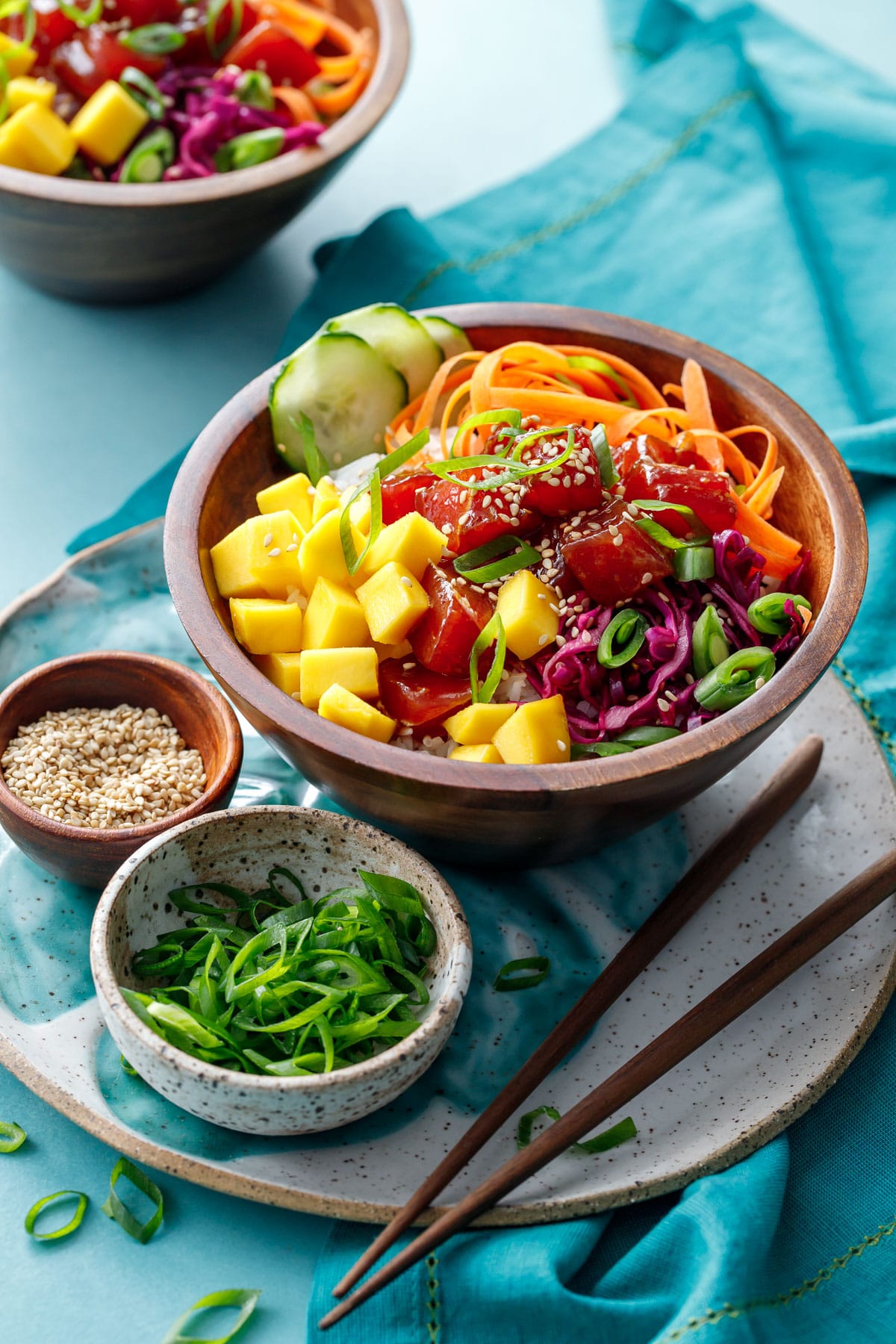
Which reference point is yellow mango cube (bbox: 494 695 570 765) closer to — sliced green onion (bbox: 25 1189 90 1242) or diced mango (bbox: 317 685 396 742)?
diced mango (bbox: 317 685 396 742)

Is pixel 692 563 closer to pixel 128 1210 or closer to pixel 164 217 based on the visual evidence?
pixel 128 1210

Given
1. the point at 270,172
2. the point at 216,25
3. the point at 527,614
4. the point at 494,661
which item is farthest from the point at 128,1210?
the point at 216,25

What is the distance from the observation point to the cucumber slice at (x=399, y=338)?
3064mm

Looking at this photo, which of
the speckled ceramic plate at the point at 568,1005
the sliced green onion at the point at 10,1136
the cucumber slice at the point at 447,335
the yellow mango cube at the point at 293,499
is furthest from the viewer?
the cucumber slice at the point at 447,335

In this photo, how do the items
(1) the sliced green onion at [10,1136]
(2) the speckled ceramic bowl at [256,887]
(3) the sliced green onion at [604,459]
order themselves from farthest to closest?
(3) the sliced green onion at [604,459]
(1) the sliced green onion at [10,1136]
(2) the speckled ceramic bowl at [256,887]

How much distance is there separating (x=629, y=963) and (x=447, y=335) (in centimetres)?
157

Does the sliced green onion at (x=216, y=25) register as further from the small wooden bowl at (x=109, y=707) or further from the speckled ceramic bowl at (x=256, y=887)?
the speckled ceramic bowl at (x=256, y=887)

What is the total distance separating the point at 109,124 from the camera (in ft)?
12.0

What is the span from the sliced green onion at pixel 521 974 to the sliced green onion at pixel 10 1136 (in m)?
0.94

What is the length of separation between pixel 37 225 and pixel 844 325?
8.26 feet

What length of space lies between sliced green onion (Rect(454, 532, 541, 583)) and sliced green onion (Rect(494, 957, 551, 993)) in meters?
0.77

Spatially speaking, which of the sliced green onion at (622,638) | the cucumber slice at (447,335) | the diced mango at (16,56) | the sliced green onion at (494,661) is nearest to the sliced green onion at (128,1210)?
the sliced green onion at (494,661)

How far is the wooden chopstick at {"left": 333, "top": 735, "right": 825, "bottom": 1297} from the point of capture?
7.11 ft

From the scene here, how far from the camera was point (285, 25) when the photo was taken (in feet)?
13.8
